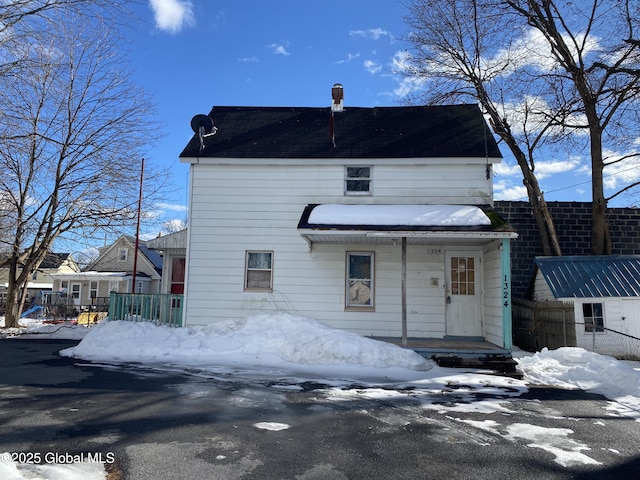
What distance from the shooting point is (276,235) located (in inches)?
456

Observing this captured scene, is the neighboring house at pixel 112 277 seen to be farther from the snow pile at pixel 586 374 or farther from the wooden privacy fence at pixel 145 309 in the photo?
the snow pile at pixel 586 374

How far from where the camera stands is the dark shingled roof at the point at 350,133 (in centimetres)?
1184

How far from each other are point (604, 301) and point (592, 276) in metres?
0.78

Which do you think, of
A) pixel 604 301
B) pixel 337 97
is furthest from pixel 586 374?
pixel 337 97

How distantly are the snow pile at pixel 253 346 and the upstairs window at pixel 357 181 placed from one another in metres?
3.77

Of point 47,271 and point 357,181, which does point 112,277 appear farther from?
point 357,181

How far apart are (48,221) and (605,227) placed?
19.9 meters

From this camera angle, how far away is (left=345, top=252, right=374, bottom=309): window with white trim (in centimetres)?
1131

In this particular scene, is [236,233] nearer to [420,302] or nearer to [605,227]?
[420,302]

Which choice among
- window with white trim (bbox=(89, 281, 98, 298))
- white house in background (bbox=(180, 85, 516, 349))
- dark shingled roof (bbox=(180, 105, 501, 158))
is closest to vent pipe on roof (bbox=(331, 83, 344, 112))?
dark shingled roof (bbox=(180, 105, 501, 158))

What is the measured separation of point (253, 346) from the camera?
31.9 feet

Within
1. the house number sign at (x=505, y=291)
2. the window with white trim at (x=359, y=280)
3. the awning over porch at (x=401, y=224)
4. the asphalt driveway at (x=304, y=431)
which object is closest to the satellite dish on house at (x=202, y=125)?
the awning over porch at (x=401, y=224)

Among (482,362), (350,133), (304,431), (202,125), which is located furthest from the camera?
(350,133)

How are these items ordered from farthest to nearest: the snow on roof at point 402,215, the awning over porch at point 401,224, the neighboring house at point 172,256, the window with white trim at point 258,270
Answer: the neighboring house at point 172,256 → the window with white trim at point 258,270 → the snow on roof at point 402,215 → the awning over porch at point 401,224
